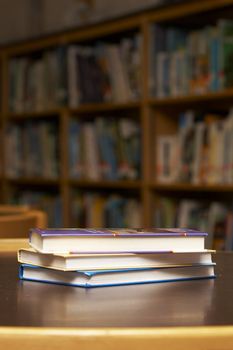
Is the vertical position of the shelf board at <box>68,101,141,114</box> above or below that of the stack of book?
above

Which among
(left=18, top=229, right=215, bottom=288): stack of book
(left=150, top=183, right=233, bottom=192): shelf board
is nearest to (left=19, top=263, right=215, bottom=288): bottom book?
(left=18, top=229, right=215, bottom=288): stack of book

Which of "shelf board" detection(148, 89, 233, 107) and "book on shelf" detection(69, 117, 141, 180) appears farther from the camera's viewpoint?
"book on shelf" detection(69, 117, 141, 180)

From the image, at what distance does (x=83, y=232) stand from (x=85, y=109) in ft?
9.79

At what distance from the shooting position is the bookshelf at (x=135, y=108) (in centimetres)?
347

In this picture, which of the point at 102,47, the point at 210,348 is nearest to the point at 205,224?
the point at 102,47

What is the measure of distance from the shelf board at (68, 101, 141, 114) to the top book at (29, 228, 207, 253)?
257 cm

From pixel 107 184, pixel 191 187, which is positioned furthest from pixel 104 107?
pixel 191 187

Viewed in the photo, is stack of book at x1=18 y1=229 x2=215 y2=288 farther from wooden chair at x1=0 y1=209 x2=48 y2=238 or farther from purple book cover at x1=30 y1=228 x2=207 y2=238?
wooden chair at x1=0 y1=209 x2=48 y2=238

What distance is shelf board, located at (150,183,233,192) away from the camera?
3225mm

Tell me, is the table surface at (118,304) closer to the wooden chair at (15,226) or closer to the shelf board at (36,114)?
the wooden chair at (15,226)

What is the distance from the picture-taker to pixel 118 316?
854 mm

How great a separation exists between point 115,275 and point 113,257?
0.03m

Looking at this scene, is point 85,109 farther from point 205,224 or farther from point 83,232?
point 83,232


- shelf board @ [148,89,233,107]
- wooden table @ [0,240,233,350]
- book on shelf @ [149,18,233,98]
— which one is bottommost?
wooden table @ [0,240,233,350]
